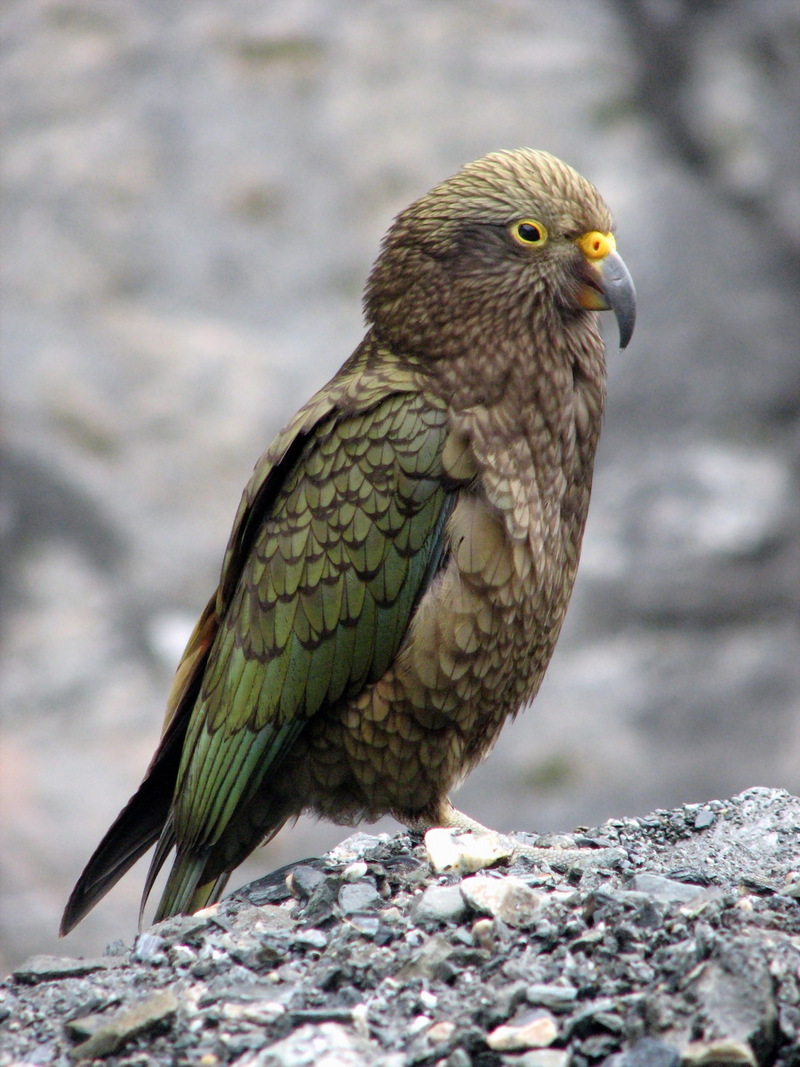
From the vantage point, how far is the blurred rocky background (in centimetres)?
880

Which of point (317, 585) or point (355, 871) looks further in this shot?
point (317, 585)

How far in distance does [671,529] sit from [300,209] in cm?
418

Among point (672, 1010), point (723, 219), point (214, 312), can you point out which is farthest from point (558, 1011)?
point (723, 219)

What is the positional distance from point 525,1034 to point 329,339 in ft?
26.4

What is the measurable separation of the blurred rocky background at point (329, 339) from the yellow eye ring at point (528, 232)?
555 cm

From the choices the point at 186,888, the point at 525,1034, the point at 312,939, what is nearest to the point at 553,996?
the point at 525,1034

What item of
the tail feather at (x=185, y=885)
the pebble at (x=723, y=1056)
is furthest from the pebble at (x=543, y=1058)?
the tail feather at (x=185, y=885)

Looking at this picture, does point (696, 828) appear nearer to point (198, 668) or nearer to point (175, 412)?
point (198, 668)

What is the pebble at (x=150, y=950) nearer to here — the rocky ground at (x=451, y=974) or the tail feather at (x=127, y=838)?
the rocky ground at (x=451, y=974)

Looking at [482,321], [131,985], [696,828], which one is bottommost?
[131,985]

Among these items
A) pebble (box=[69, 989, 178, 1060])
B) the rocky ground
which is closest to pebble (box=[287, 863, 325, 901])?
the rocky ground

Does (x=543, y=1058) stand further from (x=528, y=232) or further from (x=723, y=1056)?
(x=528, y=232)

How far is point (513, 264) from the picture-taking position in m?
3.91

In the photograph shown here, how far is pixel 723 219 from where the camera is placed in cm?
1080
